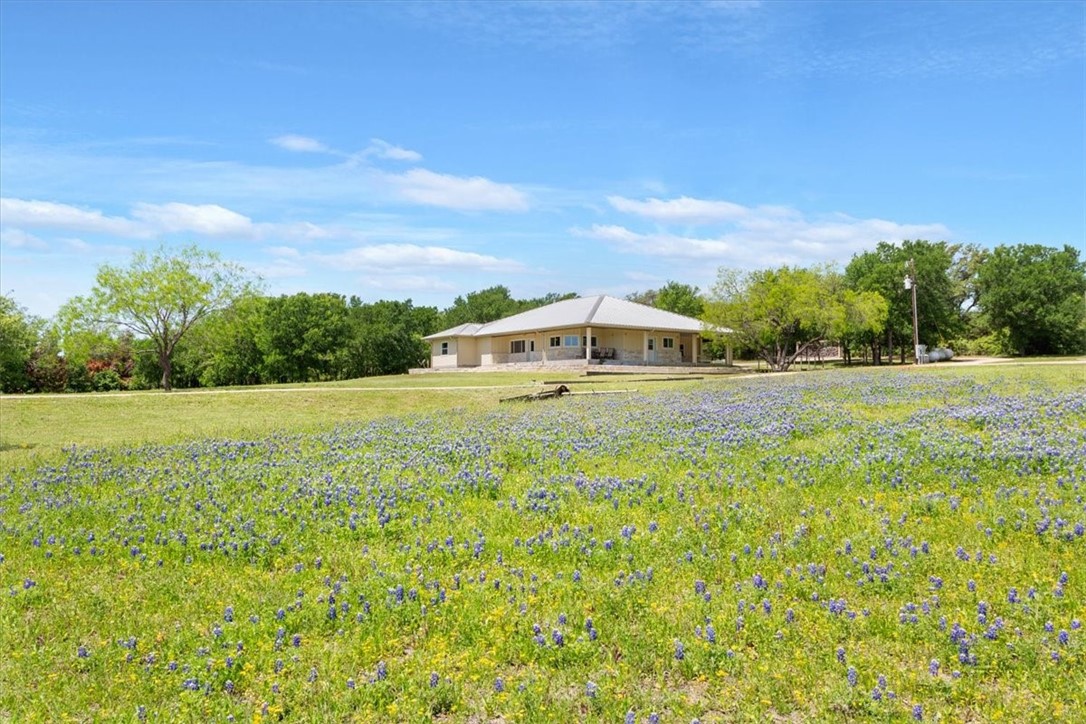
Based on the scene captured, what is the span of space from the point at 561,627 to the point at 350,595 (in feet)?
5.87

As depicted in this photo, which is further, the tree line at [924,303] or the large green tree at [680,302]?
the large green tree at [680,302]

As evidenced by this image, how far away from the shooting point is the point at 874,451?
29.8ft

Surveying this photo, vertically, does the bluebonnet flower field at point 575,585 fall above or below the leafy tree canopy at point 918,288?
below

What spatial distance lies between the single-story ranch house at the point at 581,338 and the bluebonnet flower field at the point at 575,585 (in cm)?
4468

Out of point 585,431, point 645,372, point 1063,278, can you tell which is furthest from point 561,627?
point 1063,278

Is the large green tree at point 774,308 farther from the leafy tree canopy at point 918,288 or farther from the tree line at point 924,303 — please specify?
the leafy tree canopy at point 918,288

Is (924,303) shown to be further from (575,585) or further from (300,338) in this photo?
(575,585)

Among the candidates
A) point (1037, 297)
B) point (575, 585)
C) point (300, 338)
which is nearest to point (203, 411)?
point (575, 585)

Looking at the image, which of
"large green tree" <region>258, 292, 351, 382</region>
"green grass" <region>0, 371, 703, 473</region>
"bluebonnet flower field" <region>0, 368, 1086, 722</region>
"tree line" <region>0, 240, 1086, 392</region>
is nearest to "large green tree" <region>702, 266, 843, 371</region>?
"tree line" <region>0, 240, 1086, 392</region>

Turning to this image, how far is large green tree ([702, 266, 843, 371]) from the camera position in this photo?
5200cm

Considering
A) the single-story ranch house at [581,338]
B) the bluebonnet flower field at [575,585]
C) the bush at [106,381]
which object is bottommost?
the bluebonnet flower field at [575,585]

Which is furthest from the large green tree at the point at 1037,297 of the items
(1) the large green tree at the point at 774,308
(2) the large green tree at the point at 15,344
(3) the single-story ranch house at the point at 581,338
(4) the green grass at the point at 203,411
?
(2) the large green tree at the point at 15,344

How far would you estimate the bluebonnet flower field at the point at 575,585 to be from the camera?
4359 mm

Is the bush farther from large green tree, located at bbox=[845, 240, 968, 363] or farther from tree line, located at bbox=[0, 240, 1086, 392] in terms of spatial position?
large green tree, located at bbox=[845, 240, 968, 363]
